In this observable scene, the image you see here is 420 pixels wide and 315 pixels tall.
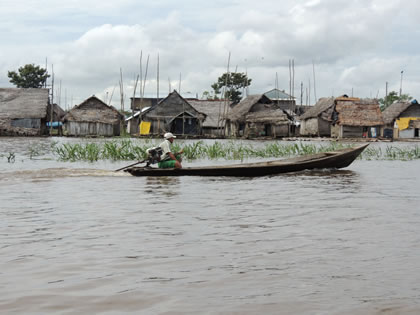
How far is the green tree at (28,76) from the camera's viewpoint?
5412 centimetres

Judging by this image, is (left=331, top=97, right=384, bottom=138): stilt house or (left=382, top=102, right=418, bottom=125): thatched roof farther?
(left=382, top=102, right=418, bottom=125): thatched roof

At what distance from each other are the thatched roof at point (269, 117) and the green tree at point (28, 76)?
23659mm

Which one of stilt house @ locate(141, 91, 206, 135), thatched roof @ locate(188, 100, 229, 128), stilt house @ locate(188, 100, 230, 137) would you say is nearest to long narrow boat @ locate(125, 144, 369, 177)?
stilt house @ locate(141, 91, 206, 135)

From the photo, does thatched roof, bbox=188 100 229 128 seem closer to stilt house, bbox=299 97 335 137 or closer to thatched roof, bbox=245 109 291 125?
thatched roof, bbox=245 109 291 125

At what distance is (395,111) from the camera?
46.6 metres

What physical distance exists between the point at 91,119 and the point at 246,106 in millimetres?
12724

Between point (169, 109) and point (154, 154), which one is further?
point (169, 109)

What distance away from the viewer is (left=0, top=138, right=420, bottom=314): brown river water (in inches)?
127

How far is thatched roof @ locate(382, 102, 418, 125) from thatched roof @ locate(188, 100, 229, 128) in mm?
14405

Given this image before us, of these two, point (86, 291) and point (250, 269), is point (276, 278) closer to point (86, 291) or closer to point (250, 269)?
point (250, 269)

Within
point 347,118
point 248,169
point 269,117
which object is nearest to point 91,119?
point 269,117

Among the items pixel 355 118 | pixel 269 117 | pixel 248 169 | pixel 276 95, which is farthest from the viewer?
pixel 276 95

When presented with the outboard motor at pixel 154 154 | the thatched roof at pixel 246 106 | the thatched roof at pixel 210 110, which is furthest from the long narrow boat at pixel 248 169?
the thatched roof at pixel 210 110

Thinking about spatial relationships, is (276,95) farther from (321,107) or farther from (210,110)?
(321,107)
